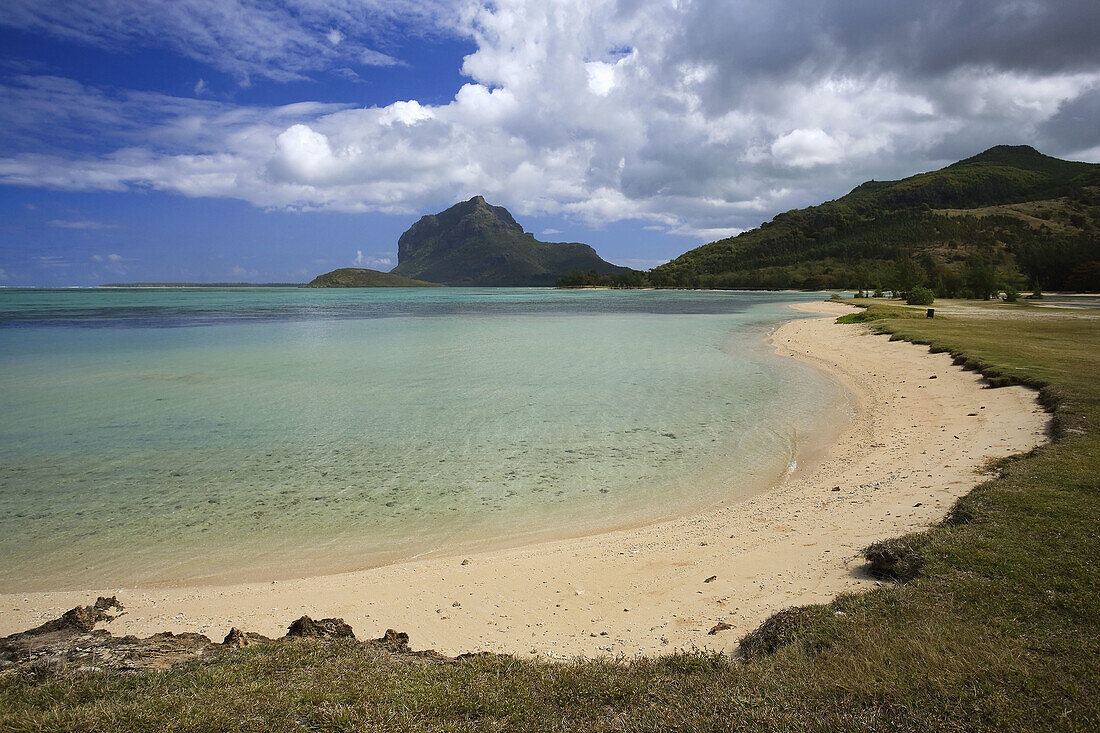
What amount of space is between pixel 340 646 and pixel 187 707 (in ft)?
3.70

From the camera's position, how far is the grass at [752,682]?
10.4 ft

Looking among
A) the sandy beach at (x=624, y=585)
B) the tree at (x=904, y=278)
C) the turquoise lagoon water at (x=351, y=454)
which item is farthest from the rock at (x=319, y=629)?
the tree at (x=904, y=278)

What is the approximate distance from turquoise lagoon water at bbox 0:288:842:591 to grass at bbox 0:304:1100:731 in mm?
3695

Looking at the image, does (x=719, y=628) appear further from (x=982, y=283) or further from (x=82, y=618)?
(x=982, y=283)

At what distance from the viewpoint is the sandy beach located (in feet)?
17.4

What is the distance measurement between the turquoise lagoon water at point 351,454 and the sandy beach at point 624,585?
2.43ft


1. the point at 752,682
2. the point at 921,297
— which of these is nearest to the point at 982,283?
the point at 921,297

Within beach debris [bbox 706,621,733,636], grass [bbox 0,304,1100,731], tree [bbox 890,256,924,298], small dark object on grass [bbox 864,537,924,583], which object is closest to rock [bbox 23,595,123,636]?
grass [bbox 0,304,1100,731]

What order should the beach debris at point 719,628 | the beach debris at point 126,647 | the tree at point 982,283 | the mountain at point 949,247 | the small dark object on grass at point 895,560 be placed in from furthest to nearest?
the mountain at point 949,247 < the tree at point 982,283 < the small dark object on grass at point 895,560 < the beach debris at point 719,628 < the beach debris at point 126,647

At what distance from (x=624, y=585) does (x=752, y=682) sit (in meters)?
2.71

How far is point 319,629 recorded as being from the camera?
4746 millimetres

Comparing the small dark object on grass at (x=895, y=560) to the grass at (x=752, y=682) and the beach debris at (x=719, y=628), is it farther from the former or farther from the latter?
the beach debris at (x=719, y=628)

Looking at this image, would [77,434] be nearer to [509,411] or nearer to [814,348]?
[509,411]

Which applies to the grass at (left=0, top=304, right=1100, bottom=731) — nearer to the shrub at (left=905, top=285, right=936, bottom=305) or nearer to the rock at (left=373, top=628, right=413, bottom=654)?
the rock at (left=373, top=628, right=413, bottom=654)
